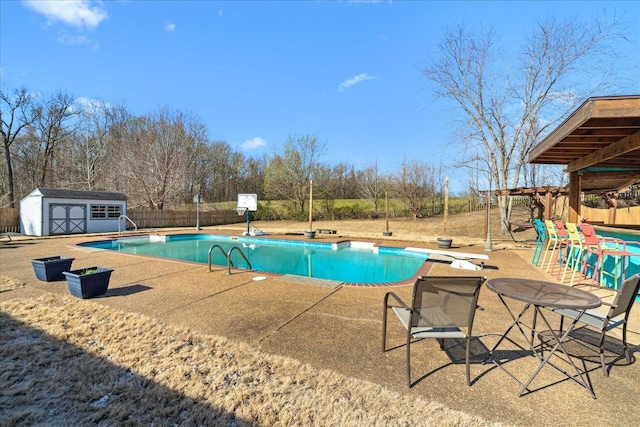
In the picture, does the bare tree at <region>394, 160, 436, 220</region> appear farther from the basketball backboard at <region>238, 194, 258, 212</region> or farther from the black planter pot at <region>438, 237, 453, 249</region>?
the black planter pot at <region>438, 237, 453, 249</region>

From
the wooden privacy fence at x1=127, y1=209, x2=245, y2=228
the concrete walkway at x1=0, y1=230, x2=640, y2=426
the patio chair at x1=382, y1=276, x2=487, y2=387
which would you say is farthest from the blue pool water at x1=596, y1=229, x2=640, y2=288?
the wooden privacy fence at x1=127, y1=209, x2=245, y2=228

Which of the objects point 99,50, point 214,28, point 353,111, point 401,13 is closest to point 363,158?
point 353,111

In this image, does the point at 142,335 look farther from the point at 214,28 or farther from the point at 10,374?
the point at 214,28

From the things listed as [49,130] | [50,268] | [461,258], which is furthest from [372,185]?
[49,130]

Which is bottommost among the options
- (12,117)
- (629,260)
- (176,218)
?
(629,260)

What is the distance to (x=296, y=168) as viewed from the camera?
86.8 feet

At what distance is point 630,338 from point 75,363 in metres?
5.53

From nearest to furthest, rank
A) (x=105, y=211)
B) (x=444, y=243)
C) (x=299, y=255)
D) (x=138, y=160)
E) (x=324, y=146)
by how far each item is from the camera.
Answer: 1. (x=444, y=243)
2. (x=299, y=255)
3. (x=105, y=211)
4. (x=138, y=160)
5. (x=324, y=146)

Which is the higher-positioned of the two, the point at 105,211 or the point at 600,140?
the point at 600,140

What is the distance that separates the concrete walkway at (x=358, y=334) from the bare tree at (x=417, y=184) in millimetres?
16315

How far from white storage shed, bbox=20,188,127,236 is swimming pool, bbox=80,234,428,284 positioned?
15.5ft

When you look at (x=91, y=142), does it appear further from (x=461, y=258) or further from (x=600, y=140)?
(x=600, y=140)

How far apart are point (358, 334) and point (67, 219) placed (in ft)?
60.5

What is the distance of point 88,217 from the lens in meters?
16.4
